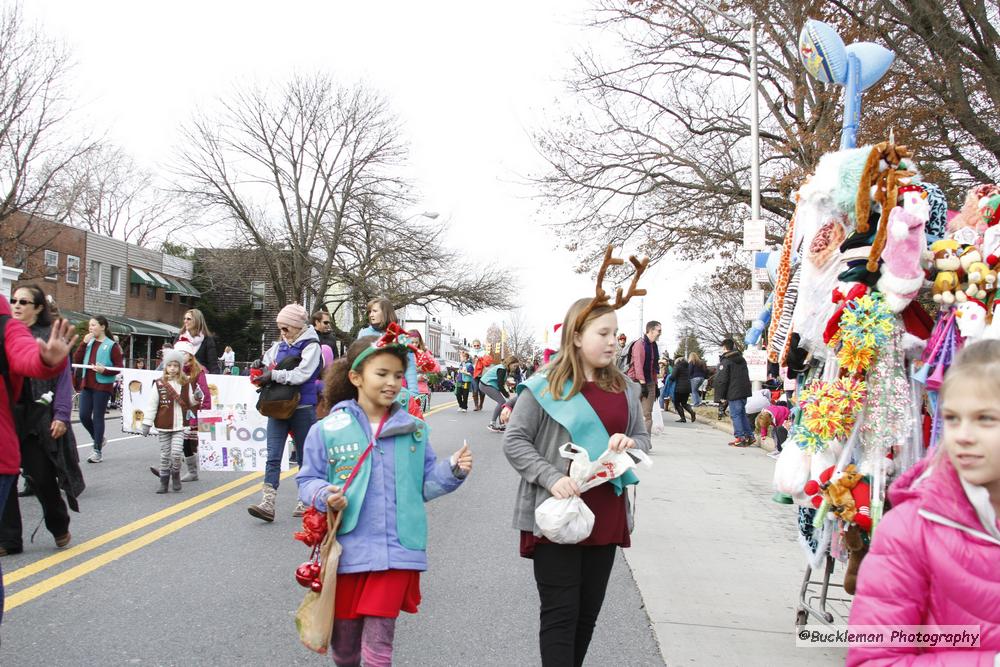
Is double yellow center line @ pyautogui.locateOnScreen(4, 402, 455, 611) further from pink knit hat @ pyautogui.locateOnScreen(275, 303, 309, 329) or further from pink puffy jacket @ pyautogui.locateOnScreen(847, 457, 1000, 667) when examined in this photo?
pink puffy jacket @ pyautogui.locateOnScreen(847, 457, 1000, 667)

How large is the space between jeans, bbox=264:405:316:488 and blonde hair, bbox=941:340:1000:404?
5798 mm

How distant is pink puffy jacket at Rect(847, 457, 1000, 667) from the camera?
5.92ft

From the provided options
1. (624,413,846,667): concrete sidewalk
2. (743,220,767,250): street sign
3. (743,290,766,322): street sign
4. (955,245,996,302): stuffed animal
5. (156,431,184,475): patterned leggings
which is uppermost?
(743,220,767,250): street sign

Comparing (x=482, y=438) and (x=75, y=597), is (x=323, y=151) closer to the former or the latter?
(x=482, y=438)

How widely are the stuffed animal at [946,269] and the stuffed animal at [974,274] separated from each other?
0.03m

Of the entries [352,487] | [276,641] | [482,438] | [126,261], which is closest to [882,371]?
[352,487]

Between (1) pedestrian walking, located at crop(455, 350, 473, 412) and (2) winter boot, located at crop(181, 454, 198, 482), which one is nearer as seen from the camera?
(2) winter boot, located at crop(181, 454, 198, 482)

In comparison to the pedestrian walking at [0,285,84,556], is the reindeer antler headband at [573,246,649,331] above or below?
above

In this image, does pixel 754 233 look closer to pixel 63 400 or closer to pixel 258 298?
pixel 63 400

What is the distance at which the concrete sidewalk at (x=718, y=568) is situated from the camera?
414 centimetres

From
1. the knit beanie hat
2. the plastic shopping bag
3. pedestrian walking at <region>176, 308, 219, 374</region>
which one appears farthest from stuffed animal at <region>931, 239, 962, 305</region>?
pedestrian walking at <region>176, 308, 219, 374</region>

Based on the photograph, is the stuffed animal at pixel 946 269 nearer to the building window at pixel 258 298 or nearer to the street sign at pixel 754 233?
the street sign at pixel 754 233

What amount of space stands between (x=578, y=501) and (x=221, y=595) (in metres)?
2.72

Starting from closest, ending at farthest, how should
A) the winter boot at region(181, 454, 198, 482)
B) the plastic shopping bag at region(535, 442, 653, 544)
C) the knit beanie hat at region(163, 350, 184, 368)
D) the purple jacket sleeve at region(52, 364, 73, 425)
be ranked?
the plastic shopping bag at region(535, 442, 653, 544)
the purple jacket sleeve at region(52, 364, 73, 425)
the knit beanie hat at region(163, 350, 184, 368)
the winter boot at region(181, 454, 198, 482)
